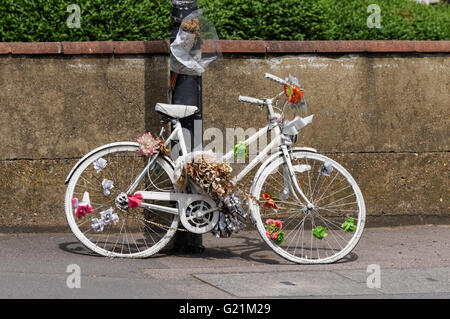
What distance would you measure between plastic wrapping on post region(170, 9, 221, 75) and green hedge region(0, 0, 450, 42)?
4.81ft

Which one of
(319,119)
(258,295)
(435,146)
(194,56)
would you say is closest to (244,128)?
(319,119)

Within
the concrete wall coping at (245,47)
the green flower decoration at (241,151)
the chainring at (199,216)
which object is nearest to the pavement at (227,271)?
the chainring at (199,216)

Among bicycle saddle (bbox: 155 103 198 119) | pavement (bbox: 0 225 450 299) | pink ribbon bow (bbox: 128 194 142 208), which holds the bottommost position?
pavement (bbox: 0 225 450 299)

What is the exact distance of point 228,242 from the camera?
7.32 meters

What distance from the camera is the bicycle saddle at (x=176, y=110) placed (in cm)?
643

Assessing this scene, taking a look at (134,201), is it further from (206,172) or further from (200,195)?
(206,172)

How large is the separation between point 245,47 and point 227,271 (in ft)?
7.69

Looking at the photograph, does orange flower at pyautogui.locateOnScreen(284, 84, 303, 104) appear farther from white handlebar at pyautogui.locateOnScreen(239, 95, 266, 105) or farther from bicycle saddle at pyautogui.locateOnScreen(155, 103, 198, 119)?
bicycle saddle at pyautogui.locateOnScreen(155, 103, 198, 119)

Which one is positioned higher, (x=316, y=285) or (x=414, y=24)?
(x=414, y=24)

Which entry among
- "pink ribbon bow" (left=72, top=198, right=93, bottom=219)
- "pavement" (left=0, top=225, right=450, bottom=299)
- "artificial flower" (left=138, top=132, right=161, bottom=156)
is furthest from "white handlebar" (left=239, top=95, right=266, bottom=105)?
"pink ribbon bow" (left=72, top=198, right=93, bottom=219)

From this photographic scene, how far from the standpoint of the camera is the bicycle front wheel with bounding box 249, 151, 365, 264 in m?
6.46

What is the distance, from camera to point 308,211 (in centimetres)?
658
